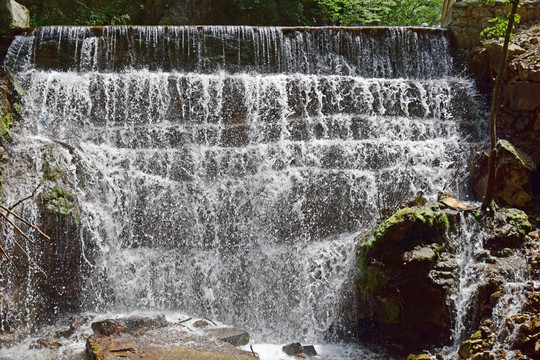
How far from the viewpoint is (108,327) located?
8.19 m

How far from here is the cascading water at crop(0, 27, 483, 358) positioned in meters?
9.71

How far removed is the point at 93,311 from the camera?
9.55 metres

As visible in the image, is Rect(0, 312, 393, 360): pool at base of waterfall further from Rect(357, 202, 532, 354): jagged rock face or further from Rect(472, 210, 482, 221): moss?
Rect(472, 210, 482, 221): moss

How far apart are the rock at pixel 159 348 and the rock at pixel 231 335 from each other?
178 millimetres

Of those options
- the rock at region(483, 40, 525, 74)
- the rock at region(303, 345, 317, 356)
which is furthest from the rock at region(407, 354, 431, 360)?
the rock at region(483, 40, 525, 74)

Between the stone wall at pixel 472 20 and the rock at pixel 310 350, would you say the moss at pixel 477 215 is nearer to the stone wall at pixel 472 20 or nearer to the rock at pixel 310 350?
the rock at pixel 310 350

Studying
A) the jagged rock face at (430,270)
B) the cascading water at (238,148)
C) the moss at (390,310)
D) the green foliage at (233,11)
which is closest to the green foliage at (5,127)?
the cascading water at (238,148)

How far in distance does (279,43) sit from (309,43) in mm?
691

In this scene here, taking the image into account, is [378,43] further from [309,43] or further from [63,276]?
[63,276]

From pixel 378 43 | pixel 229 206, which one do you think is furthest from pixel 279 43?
pixel 229 206

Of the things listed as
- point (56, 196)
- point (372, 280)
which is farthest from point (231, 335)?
point (56, 196)

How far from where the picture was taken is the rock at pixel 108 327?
8.15 m

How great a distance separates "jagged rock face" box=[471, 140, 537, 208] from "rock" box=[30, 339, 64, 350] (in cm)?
755

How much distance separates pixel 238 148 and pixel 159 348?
462 cm
